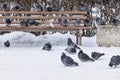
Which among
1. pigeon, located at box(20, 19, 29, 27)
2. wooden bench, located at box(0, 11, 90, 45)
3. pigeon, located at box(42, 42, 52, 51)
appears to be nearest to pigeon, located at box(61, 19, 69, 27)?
wooden bench, located at box(0, 11, 90, 45)

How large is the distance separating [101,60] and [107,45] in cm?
186

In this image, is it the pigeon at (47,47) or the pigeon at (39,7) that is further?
the pigeon at (39,7)

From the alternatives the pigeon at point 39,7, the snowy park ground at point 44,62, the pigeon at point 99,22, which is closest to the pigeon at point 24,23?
the snowy park ground at point 44,62

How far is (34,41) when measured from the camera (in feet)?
42.0

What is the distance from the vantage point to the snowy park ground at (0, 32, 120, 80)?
343 inches

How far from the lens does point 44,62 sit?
10016mm

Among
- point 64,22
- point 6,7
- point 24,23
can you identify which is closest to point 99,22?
point 64,22

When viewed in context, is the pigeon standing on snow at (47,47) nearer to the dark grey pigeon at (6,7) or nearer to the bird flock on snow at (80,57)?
the bird flock on snow at (80,57)

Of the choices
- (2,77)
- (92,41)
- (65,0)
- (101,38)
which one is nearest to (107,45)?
(101,38)

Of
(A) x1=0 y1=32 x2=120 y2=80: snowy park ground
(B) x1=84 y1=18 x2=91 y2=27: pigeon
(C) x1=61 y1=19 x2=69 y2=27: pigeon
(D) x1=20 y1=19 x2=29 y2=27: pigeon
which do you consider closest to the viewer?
(A) x1=0 y1=32 x2=120 y2=80: snowy park ground

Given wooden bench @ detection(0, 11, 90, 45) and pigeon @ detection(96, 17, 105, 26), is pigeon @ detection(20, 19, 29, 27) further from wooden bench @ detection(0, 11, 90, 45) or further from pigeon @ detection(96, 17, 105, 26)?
pigeon @ detection(96, 17, 105, 26)

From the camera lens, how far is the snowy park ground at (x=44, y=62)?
8700 millimetres

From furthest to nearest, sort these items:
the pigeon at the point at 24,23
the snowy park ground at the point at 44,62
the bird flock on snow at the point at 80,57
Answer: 1. the pigeon at the point at 24,23
2. the bird flock on snow at the point at 80,57
3. the snowy park ground at the point at 44,62

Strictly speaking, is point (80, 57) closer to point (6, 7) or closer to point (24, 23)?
point (24, 23)
